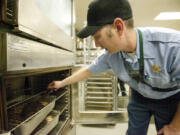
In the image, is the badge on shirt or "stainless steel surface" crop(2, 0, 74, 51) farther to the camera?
the badge on shirt

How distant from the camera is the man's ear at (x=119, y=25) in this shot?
0.64m

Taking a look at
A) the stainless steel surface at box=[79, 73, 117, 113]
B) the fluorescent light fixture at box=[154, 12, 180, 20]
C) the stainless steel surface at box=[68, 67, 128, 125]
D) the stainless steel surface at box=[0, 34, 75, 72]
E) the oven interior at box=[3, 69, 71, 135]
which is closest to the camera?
the stainless steel surface at box=[0, 34, 75, 72]

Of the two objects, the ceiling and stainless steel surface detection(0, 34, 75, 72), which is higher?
the ceiling

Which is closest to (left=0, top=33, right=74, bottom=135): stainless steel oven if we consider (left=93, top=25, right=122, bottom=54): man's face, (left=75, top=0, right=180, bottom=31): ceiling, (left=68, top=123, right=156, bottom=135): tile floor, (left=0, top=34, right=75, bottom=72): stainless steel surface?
(left=0, top=34, right=75, bottom=72): stainless steel surface

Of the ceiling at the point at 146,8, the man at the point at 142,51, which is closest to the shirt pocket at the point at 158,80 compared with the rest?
the man at the point at 142,51

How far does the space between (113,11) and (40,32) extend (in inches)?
15.9

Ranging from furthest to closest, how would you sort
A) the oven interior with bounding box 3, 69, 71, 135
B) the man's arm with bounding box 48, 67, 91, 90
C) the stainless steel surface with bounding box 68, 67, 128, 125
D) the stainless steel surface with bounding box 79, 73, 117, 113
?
1. the stainless steel surface with bounding box 79, 73, 117, 113
2. the stainless steel surface with bounding box 68, 67, 128, 125
3. the man's arm with bounding box 48, 67, 91, 90
4. the oven interior with bounding box 3, 69, 71, 135

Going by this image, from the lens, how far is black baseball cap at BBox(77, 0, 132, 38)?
24.6 inches

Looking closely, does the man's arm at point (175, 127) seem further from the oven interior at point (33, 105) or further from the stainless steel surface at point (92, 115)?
the stainless steel surface at point (92, 115)

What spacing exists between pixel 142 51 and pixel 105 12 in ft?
1.10

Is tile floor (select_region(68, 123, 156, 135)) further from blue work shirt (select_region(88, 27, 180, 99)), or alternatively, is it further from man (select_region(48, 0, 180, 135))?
blue work shirt (select_region(88, 27, 180, 99))

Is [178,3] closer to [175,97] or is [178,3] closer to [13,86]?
[175,97]

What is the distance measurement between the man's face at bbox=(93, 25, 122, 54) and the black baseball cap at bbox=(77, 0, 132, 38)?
3 cm

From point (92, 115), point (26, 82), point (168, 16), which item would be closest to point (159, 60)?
point (26, 82)
